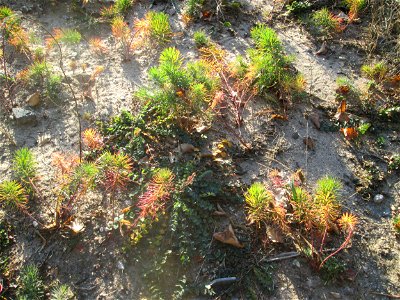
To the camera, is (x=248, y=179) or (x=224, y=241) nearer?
(x=224, y=241)

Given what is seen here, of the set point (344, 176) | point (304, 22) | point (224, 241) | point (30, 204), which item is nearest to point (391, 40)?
point (304, 22)

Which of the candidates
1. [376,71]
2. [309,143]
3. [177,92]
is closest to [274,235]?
[309,143]

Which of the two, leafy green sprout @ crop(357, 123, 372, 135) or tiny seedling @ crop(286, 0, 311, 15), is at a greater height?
tiny seedling @ crop(286, 0, 311, 15)

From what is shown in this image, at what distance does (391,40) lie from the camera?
4641mm

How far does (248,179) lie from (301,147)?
2.26 feet

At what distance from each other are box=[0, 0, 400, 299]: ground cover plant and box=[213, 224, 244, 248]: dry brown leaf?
0.04 ft

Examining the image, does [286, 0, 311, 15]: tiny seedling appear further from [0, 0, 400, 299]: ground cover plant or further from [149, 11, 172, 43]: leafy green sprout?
[149, 11, 172, 43]: leafy green sprout

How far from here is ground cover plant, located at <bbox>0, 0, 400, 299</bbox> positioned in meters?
2.92

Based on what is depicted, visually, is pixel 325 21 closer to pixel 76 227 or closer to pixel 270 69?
pixel 270 69

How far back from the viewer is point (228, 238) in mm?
2975

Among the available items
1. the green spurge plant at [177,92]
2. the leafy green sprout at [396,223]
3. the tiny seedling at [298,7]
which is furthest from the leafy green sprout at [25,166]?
the tiny seedling at [298,7]

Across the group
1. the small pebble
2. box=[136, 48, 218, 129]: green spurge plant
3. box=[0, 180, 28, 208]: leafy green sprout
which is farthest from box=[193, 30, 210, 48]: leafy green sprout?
box=[0, 180, 28, 208]: leafy green sprout

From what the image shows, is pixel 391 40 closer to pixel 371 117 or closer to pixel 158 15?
pixel 371 117

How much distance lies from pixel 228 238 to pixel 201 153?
0.90 meters
